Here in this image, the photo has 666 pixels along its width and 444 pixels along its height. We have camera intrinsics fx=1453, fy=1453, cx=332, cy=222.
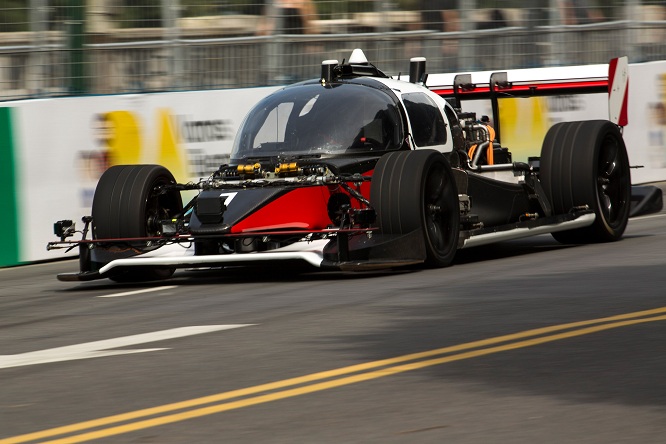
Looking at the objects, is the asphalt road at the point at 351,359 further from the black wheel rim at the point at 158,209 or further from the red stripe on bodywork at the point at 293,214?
the black wheel rim at the point at 158,209

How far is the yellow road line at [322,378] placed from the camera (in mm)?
5484

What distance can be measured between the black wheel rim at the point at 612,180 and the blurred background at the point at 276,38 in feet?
15.9

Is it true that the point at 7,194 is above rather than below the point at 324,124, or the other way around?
below

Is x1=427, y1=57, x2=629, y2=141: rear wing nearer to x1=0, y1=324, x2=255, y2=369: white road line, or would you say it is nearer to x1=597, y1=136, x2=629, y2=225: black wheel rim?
x1=597, y1=136, x2=629, y2=225: black wheel rim

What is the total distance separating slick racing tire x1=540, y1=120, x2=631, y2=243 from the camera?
12469 millimetres

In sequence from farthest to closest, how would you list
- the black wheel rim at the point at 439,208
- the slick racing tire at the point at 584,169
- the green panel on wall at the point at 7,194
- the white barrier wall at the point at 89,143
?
the white barrier wall at the point at 89,143 → the green panel on wall at the point at 7,194 → the slick racing tire at the point at 584,169 → the black wheel rim at the point at 439,208

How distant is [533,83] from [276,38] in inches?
157

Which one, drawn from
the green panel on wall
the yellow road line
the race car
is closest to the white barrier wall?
the green panel on wall

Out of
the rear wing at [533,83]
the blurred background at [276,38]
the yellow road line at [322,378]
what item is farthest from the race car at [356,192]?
the blurred background at [276,38]

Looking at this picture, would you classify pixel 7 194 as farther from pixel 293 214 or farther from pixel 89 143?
pixel 293 214

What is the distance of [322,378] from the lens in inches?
251

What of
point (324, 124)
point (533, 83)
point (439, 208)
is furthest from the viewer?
point (533, 83)

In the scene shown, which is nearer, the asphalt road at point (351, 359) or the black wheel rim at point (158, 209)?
the asphalt road at point (351, 359)

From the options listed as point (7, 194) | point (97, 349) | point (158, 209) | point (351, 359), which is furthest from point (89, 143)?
point (351, 359)
